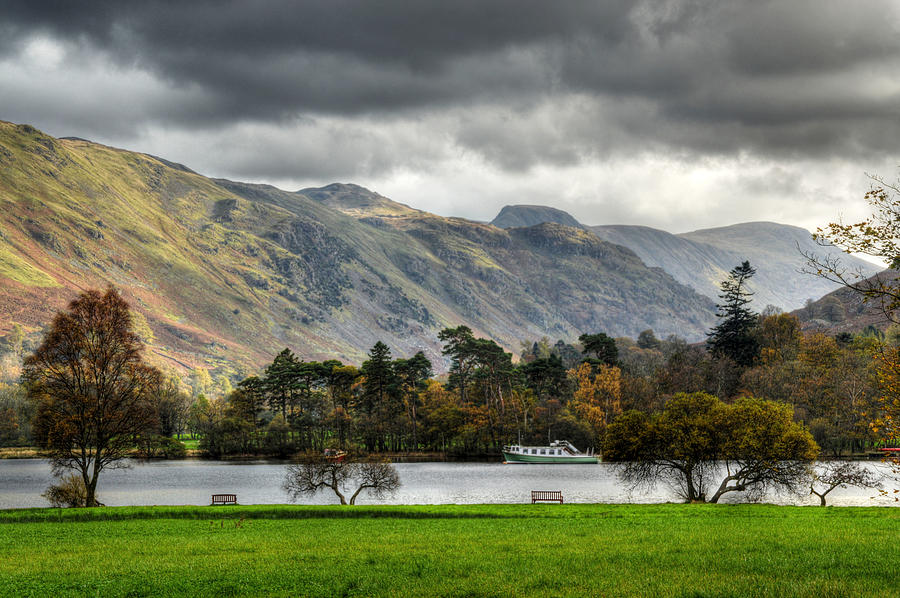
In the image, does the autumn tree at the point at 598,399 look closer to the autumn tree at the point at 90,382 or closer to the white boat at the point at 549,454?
the white boat at the point at 549,454

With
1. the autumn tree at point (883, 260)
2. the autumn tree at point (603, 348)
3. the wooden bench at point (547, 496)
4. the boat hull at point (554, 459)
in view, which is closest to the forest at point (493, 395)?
the autumn tree at point (603, 348)

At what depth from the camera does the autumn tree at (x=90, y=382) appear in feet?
193

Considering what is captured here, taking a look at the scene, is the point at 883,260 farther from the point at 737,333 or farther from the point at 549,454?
the point at 737,333

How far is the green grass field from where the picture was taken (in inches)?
818

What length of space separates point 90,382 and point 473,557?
49.4 metres

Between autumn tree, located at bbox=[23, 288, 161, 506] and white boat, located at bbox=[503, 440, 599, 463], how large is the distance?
92530 millimetres

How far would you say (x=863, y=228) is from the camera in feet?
73.6

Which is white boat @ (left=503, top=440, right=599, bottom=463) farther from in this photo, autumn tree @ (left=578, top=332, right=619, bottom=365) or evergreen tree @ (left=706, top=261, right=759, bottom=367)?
evergreen tree @ (left=706, top=261, right=759, bottom=367)

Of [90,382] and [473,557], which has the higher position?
[90,382]

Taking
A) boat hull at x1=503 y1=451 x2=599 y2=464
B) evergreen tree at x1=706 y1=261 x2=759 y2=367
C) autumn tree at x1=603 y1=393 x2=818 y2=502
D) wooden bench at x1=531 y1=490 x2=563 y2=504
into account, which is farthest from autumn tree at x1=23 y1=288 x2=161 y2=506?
evergreen tree at x1=706 y1=261 x2=759 y2=367

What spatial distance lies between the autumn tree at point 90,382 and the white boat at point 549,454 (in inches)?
3643

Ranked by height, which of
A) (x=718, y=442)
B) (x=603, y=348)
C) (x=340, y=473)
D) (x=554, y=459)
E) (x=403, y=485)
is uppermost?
(x=603, y=348)

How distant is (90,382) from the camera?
62.2 m

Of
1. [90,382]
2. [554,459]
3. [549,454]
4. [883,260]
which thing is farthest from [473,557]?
[549,454]
